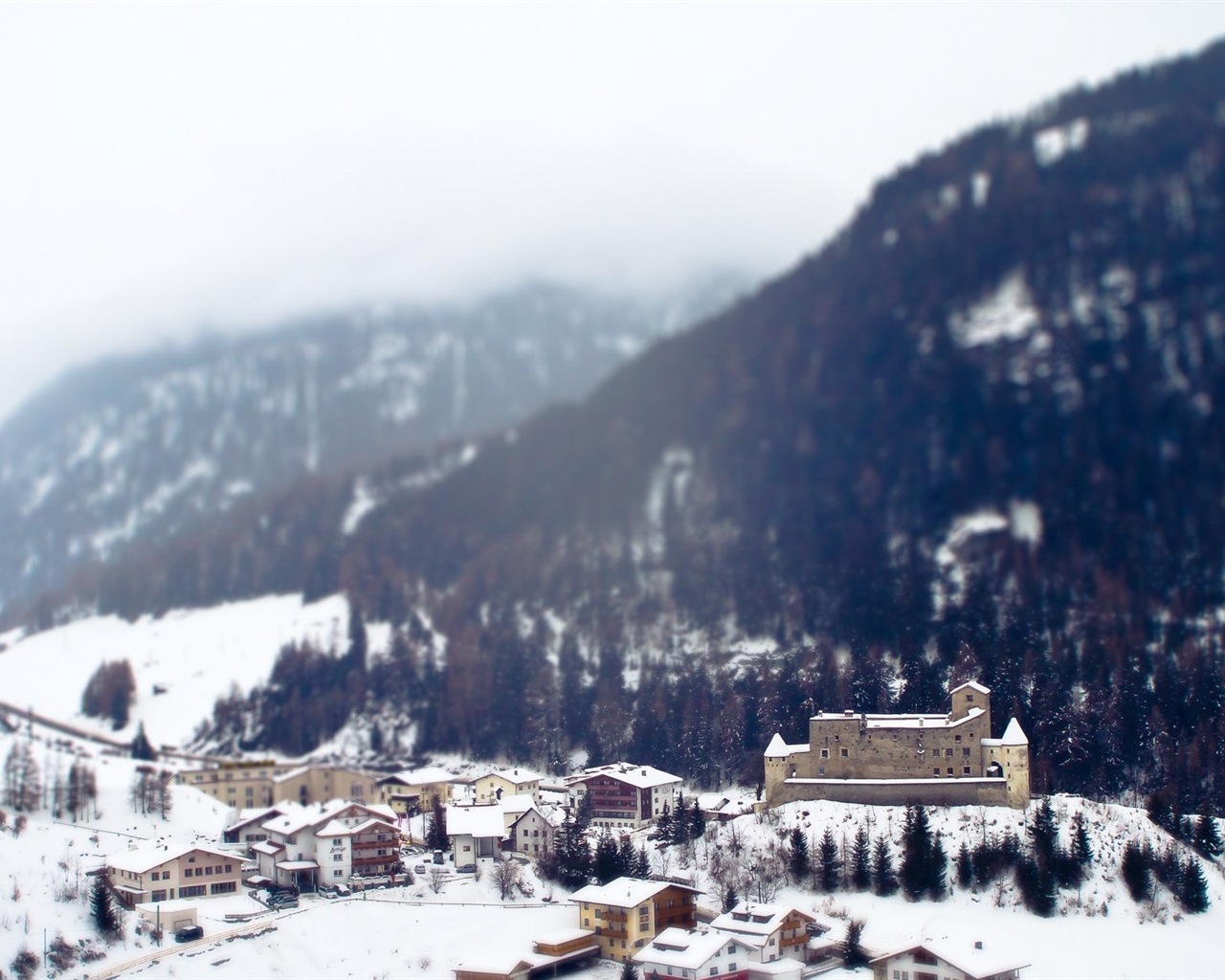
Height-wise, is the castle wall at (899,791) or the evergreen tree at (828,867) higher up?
the castle wall at (899,791)

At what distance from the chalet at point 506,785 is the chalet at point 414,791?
3939mm

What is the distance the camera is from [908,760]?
71500 millimetres

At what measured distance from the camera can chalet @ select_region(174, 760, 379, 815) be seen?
98062 millimetres

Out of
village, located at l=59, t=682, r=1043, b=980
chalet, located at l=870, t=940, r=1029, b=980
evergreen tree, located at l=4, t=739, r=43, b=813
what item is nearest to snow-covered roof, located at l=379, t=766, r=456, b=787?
village, located at l=59, t=682, r=1043, b=980

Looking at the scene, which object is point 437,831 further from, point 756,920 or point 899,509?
point 899,509

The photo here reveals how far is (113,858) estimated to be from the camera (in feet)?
229

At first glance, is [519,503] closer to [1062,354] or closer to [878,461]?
[878,461]

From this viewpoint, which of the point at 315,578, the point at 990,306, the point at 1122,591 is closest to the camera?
the point at 1122,591

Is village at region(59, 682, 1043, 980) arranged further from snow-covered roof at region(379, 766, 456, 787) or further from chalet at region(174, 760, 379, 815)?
chalet at region(174, 760, 379, 815)

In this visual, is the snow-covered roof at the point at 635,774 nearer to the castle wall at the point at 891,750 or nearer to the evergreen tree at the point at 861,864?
the castle wall at the point at 891,750

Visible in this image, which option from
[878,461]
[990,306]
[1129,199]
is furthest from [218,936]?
[1129,199]

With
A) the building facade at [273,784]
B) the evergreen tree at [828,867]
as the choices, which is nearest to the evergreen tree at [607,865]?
the evergreen tree at [828,867]

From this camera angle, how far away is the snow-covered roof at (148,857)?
223 feet

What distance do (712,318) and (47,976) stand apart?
126212 mm
